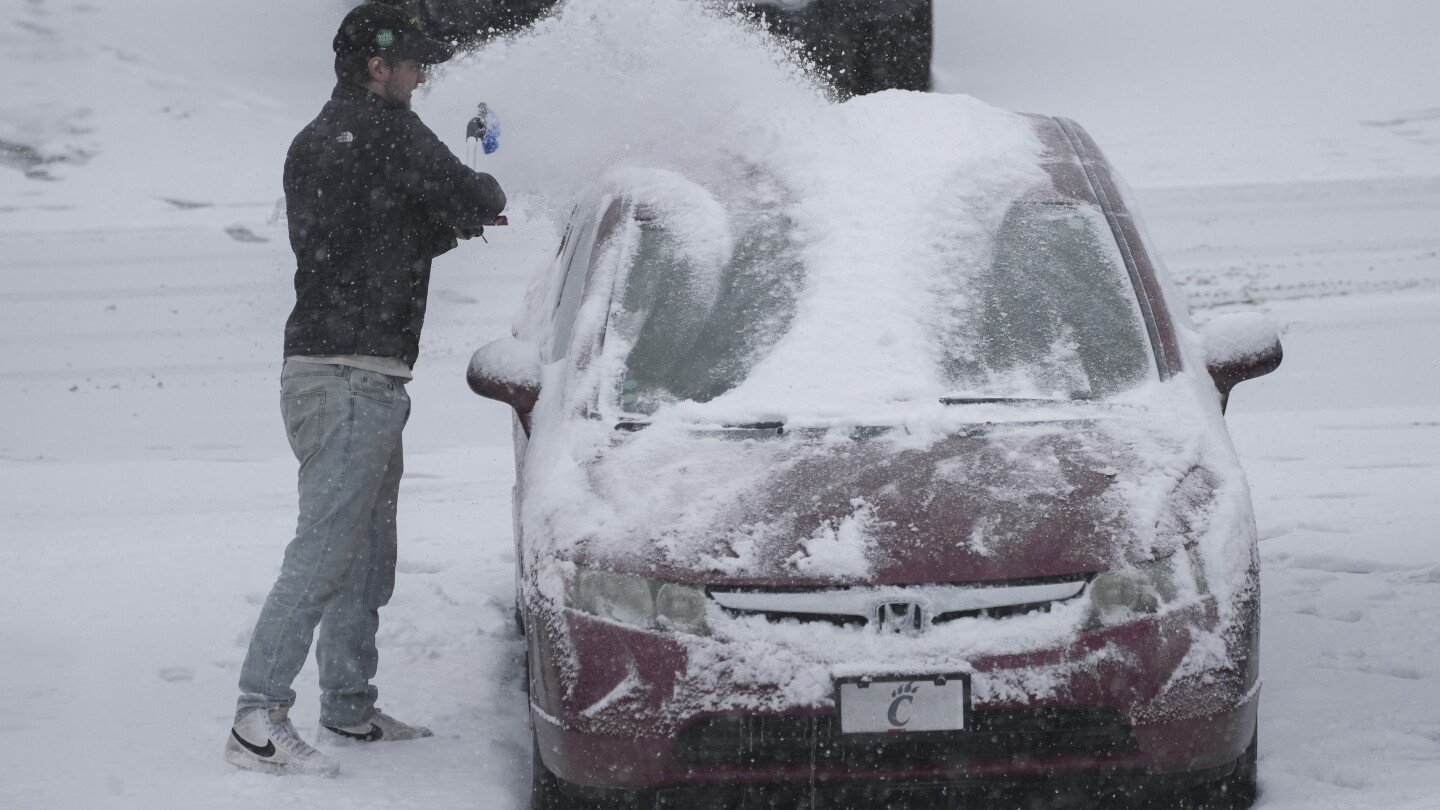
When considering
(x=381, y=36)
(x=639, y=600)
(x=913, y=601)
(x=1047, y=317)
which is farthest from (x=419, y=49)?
(x=913, y=601)

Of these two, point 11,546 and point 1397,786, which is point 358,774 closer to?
point 1397,786

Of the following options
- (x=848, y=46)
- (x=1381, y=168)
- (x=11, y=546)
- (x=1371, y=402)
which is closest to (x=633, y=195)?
(x=11, y=546)

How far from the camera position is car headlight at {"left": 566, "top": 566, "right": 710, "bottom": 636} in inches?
118

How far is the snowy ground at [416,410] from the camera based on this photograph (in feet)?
12.9

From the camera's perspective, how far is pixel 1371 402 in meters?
8.40

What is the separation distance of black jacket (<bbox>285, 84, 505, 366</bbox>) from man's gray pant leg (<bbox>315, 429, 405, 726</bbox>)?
1.35 feet

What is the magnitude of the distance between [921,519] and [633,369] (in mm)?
917

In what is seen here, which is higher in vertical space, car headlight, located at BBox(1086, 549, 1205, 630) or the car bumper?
car headlight, located at BBox(1086, 549, 1205, 630)

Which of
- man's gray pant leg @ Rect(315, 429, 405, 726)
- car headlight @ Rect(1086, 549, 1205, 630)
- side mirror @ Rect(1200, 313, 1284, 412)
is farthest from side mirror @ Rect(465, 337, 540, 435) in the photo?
side mirror @ Rect(1200, 313, 1284, 412)

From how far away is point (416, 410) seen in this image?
8.93m

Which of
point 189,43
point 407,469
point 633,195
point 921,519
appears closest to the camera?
point 921,519

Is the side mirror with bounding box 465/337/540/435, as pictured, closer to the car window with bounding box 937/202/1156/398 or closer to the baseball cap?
the baseball cap

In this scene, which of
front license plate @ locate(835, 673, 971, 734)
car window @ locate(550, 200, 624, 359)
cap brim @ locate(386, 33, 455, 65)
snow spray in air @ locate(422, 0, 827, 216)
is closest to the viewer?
front license plate @ locate(835, 673, 971, 734)

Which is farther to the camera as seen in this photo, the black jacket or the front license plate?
the black jacket
